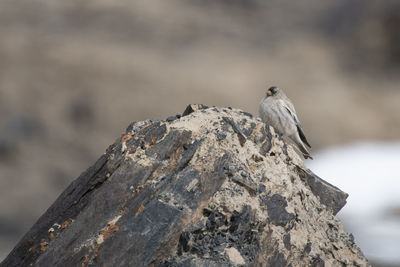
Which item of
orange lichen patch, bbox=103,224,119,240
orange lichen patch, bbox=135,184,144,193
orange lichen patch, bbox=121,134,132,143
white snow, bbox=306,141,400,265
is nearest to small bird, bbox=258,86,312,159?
orange lichen patch, bbox=121,134,132,143

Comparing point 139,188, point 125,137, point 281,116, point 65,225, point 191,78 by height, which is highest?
point 191,78

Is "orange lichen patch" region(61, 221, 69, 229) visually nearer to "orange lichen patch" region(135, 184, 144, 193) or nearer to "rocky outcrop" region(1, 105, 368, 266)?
"rocky outcrop" region(1, 105, 368, 266)

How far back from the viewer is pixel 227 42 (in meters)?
29.3

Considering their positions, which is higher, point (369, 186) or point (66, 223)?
point (369, 186)

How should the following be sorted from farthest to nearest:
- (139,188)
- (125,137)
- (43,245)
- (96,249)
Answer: (125,137)
(43,245)
(139,188)
(96,249)

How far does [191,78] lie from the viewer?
85.6 feet

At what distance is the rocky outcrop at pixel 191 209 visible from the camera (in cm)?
561

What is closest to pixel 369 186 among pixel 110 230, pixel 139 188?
pixel 139 188

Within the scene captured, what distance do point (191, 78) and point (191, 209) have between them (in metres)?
20.5

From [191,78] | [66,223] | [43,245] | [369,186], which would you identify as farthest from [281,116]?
[191,78]

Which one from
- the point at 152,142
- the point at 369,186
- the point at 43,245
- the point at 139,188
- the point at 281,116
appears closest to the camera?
the point at 139,188

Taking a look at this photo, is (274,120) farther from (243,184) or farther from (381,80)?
(381,80)

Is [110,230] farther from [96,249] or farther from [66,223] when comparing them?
[66,223]

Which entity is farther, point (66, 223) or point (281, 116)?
point (281, 116)
